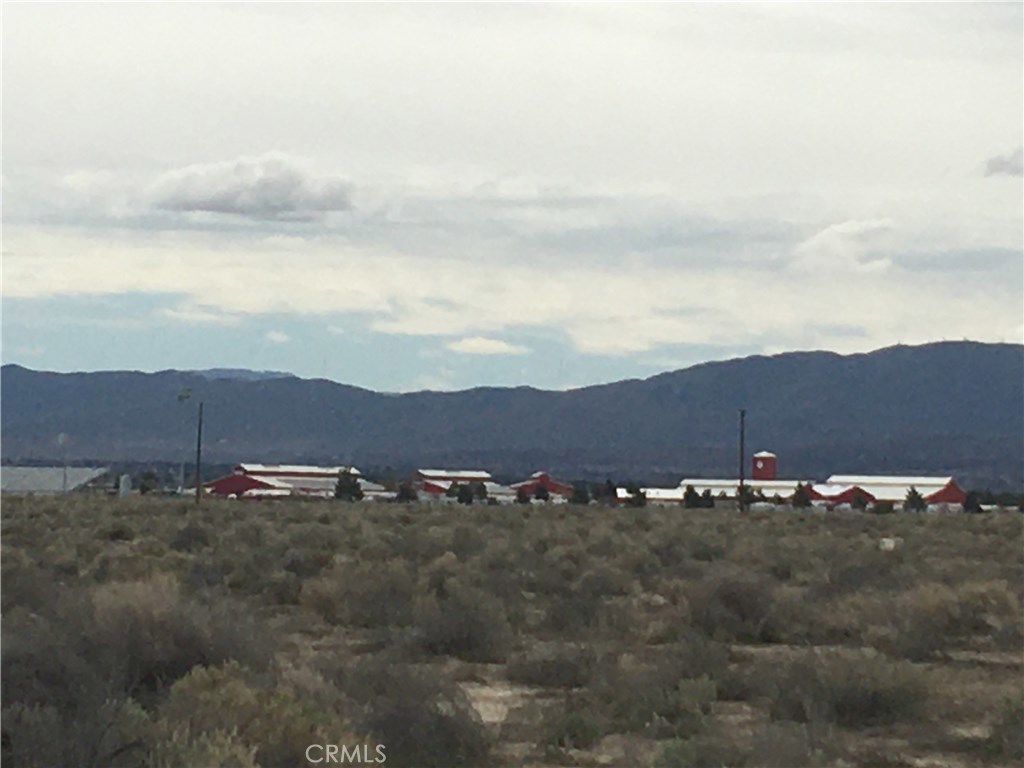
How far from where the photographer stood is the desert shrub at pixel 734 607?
73.5 ft

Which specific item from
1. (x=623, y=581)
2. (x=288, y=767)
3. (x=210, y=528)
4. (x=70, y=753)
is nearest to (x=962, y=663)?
(x=623, y=581)

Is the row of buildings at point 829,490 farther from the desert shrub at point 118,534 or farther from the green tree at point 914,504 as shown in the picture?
the desert shrub at point 118,534

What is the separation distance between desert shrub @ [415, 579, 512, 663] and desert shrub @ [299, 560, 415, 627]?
1.87 meters

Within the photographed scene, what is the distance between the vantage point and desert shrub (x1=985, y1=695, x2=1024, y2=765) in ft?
47.0

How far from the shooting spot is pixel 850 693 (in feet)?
51.6

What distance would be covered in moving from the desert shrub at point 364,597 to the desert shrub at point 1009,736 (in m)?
9.36

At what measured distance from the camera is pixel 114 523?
148 ft

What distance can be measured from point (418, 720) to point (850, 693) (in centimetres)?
471

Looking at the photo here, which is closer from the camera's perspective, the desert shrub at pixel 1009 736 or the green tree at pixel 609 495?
the desert shrub at pixel 1009 736

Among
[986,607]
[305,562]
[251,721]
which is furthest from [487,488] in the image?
[251,721]

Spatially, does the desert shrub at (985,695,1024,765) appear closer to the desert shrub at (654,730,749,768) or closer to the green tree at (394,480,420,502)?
the desert shrub at (654,730,749,768)

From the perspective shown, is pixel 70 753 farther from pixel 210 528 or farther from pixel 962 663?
pixel 210 528

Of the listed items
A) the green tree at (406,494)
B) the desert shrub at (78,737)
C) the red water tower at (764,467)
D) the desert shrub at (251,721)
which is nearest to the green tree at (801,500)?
the green tree at (406,494)

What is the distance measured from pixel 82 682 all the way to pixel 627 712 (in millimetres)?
5114
